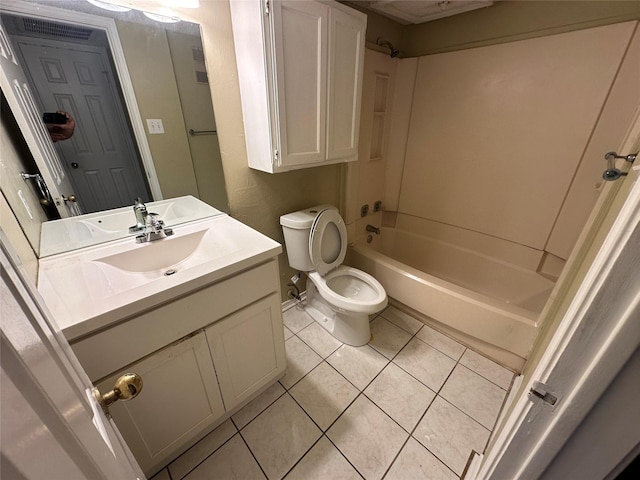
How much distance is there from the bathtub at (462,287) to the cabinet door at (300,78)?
0.96m

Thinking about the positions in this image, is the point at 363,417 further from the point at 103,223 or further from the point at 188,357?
the point at 103,223

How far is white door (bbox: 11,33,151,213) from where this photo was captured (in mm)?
875

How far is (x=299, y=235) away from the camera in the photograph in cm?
157

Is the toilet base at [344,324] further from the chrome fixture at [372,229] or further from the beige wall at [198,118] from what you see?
the beige wall at [198,118]

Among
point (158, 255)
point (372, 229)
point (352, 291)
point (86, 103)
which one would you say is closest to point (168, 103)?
point (86, 103)

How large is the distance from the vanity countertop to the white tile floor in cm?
80

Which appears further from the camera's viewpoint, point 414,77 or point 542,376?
point 414,77

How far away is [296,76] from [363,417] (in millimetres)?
1645

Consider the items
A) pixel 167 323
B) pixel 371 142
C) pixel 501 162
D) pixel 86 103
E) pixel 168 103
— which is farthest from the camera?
pixel 371 142

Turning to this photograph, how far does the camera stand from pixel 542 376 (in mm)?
458

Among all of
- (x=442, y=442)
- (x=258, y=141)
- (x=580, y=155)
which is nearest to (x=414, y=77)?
(x=580, y=155)

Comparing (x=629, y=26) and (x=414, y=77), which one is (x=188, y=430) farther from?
(x=629, y=26)

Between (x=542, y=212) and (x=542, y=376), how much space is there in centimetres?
173

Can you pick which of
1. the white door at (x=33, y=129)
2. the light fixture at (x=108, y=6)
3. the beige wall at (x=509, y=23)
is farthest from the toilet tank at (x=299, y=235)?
the beige wall at (x=509, y=23)
